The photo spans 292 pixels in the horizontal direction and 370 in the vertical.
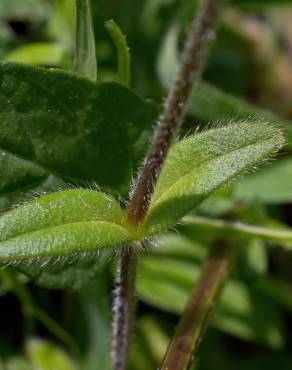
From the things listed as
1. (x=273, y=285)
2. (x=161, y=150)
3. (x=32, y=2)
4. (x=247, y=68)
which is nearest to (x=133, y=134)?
(x=161, y=150)

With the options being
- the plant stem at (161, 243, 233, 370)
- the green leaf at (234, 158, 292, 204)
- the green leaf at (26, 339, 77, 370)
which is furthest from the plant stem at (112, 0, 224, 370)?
the green leaf at (234, 158, 292, 204)

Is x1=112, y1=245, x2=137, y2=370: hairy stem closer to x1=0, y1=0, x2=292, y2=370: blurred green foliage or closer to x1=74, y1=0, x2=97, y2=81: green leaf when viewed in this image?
x1=0, y1=0, x2=292, y2=370: blurred green foliage

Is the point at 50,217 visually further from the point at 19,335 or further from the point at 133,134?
the point at 19,335

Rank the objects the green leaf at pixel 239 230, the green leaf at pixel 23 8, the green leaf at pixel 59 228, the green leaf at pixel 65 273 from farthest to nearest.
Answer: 1. the green leaf at pixel 23 8
2. the green leaf at pixel 239 230
3. the green leaf at pixel 65 273
4. the green leaf at pixel 59 228

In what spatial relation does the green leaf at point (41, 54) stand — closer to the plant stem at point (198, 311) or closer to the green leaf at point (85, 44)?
the green leaf at point (85, 44)

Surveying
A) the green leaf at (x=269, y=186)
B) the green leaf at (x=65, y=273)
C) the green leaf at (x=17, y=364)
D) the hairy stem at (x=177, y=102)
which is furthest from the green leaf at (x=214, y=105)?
the green leaf at (x=17, y=364)

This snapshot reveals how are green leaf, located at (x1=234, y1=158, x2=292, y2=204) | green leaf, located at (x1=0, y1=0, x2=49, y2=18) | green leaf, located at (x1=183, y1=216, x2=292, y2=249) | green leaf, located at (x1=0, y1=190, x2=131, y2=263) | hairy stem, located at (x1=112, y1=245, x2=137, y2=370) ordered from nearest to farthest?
green leaf, located at (x1=0, y1=190, x2=131, y2=263), hairy stem, located at (x1=112, y1=245, x2=137, y2=370), green leaf, located at (x1=183, y1=216, x2=292, y2=249), green leaf, located at (x1=234, y1=158, x2=292, y2=204), green leaf, located at (x1=0, y1=0, x2=49, y2=18)

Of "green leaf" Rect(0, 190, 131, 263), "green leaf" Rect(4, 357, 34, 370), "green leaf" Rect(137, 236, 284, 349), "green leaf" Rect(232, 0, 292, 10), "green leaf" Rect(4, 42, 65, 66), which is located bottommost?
"green leaf" Rect(4, 357, 34, 370)
